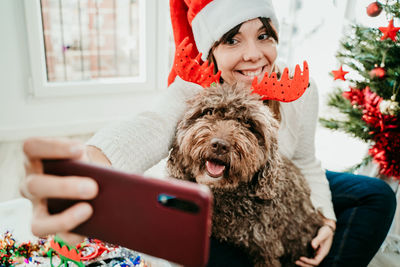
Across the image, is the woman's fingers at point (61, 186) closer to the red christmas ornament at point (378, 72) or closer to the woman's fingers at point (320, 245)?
the woman's fingers at point (320, 245)

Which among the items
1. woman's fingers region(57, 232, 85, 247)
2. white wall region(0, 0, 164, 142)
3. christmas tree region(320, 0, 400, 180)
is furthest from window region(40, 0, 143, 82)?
woman's fingers region(57, 232, 85, 247)

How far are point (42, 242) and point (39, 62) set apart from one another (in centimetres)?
227

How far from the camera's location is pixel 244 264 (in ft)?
3.69

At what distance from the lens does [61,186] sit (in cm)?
49

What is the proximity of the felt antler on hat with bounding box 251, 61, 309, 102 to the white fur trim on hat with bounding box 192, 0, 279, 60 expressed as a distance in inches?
7.8

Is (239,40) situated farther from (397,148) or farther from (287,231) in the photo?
(397,148)

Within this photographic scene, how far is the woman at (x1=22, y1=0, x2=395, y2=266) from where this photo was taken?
0.50 m

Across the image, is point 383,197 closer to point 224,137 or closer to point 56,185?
point 224,137

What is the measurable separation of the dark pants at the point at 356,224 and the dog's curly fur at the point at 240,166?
7cm

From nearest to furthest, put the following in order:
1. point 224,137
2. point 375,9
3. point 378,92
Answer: point 224,137, point 375,9, point 378,92

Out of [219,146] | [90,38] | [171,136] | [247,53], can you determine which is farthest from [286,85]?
[90,38]

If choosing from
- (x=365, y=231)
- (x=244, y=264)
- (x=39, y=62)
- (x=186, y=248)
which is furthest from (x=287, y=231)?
(x=39, y=62)

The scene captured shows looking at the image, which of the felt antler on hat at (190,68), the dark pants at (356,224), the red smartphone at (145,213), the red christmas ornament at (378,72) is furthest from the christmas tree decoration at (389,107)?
the red smartphone at (145,213)

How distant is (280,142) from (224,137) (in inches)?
19.5
